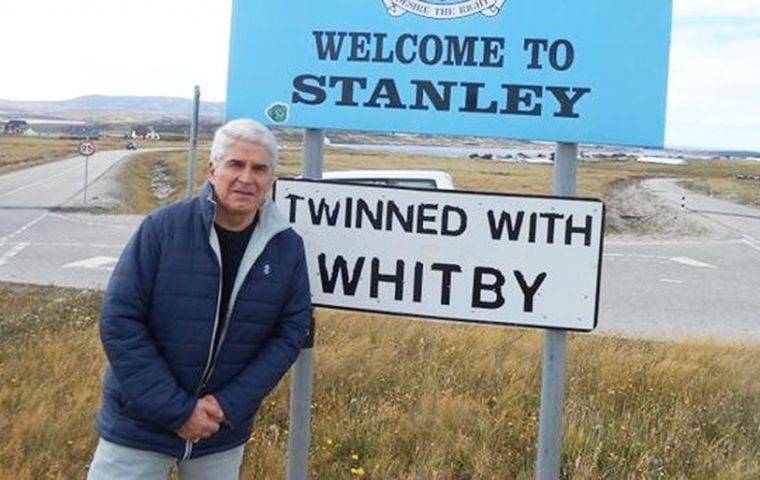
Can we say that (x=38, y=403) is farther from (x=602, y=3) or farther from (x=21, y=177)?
(x=21, y=177)

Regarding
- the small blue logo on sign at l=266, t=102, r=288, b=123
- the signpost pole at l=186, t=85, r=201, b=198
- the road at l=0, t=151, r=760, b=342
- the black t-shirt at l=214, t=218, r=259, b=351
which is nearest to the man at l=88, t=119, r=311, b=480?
the black t-shirt at l=214, t=218, r=259, b=351

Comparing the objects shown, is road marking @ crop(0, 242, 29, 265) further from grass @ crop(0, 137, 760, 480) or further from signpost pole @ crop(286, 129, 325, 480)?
signpost pole @ crop(286, 129, 325, 480)

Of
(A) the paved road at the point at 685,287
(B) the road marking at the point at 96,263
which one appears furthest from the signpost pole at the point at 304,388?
(B) the road marking at the point at 96,263

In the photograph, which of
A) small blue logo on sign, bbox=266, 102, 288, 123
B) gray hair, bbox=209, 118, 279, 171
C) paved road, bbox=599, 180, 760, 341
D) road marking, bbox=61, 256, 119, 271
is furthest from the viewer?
road marking, bbox=61, 256, 119, 271

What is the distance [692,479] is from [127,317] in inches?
110

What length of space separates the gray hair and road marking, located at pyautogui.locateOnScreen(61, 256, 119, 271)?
11.6m

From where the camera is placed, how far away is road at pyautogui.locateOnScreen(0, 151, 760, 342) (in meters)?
10.9

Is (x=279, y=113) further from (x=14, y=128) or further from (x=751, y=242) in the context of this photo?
(x=14, y=128)

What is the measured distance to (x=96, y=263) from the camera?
1410 centimetres

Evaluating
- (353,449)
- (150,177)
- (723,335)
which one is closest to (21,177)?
(150,177)

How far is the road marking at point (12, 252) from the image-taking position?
13908 millimetres

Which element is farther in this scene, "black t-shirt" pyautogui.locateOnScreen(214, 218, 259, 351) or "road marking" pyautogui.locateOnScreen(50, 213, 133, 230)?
"road marking" pyautogui.locateOnScreen(50, 213, 133, 230)

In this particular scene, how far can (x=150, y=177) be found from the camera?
4559cm

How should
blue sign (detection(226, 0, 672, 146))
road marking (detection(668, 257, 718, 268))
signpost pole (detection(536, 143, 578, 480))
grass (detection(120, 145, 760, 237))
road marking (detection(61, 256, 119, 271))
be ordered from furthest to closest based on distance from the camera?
1. grass (detection(120, 145, 760, 237))
2. road marking (detection(668, 257, 718, 268))
3. road marking (detection(61, 256, 119, 271))
4. signpost pole (detection(536, 143, 578, 480))
5. blue sign (detection(226, 0, 672, 146))
